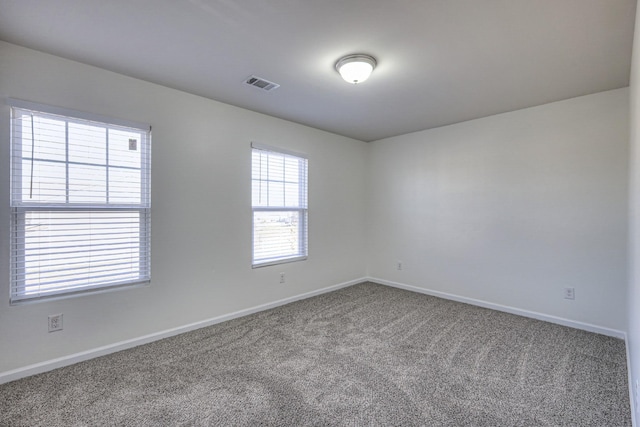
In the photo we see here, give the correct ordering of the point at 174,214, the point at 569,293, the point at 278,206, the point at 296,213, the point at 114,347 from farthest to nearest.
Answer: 1. the point at 296,213
2. the point at 278,206
3. the point at 569,293
4. the point at 174,214
5. the point at 114,347

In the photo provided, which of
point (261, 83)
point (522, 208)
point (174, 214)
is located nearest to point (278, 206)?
point (174, 214)

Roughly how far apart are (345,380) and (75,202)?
260 cm

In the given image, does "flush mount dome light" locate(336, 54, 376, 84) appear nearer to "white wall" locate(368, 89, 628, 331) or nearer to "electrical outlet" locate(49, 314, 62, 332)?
"white wall" locate(368, 89, 628, 331)

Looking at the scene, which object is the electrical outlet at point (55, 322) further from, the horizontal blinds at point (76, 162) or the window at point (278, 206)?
the window at point (278, 206)

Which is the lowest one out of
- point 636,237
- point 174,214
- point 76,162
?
point 636,237

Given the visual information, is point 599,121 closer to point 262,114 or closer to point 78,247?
point 262,114

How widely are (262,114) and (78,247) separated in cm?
236

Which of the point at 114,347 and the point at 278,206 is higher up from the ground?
the point at 278,206

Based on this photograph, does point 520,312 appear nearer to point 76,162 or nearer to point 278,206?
point 278,206

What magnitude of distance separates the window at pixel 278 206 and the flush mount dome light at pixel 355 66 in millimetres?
1579

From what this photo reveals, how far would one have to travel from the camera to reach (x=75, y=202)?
7.88 feet

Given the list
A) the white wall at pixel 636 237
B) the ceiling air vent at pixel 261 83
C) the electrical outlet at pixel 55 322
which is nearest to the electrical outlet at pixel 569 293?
the white wall at pixel 636 237

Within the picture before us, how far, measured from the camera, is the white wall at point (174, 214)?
7.27 feet

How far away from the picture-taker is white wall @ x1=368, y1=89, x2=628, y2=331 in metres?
2.96
